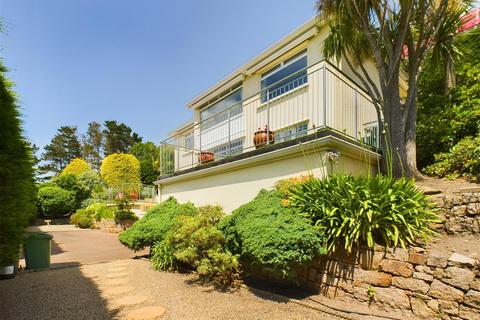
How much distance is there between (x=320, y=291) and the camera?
457cm

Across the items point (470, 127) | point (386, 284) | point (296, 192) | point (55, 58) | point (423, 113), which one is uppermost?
point (55, 58)

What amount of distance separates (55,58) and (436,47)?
45.1 ft

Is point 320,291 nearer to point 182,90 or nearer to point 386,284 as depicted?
point 386,284

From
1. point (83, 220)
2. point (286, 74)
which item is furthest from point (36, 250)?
point (83, 220)

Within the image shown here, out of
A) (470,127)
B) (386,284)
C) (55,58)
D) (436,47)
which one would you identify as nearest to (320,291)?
(386,284)

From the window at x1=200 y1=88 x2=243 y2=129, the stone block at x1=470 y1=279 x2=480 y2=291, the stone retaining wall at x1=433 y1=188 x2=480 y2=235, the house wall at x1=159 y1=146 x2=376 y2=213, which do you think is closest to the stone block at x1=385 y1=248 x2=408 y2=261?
the stone block at x1=470 y1=279 x2=480 y2=291

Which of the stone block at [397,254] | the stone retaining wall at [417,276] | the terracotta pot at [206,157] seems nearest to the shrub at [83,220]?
the terracotta pot at [206,157]

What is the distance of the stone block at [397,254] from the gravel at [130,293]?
1288 millimetres

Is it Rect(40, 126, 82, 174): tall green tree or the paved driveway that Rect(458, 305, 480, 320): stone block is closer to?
the paved driveway

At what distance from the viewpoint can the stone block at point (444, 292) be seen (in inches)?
134

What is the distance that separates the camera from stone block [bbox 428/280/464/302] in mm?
3393

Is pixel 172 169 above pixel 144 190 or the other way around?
above

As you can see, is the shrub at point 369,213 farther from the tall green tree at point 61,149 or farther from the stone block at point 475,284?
the tall green tree at point 61,149

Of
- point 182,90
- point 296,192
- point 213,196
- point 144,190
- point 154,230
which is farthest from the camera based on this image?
point 144,190
